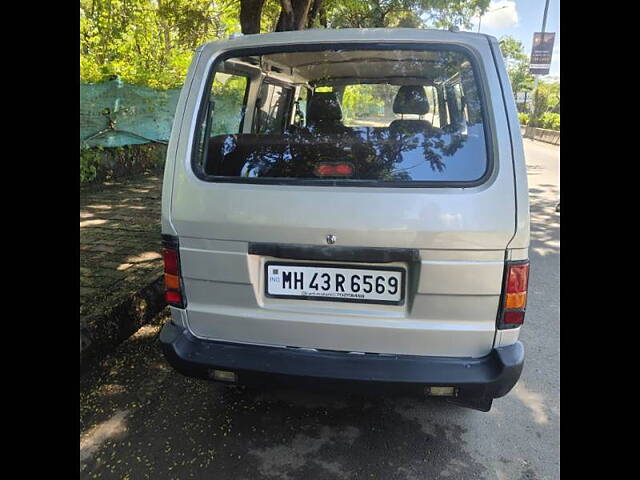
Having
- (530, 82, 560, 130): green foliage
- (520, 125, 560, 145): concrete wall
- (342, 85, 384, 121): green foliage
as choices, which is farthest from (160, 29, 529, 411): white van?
(530, 82, 560, 130): green foliage

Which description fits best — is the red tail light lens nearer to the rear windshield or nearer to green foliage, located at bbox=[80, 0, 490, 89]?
the rear windshield

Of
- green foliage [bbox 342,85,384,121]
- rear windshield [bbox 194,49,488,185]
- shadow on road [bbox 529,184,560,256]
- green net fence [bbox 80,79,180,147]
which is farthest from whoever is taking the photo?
green net fence [bbox 80,79,180,147]

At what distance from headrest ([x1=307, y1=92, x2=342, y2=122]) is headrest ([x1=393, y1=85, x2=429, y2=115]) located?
41 cm

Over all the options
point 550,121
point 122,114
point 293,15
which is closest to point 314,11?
point 293,15

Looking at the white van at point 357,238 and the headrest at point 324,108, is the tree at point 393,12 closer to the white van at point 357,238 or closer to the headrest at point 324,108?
the headrest at point 324,108

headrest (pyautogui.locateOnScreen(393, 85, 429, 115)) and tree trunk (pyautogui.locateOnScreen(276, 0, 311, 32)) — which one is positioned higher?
tree trunk (pyautogui.locateOnScreen(276, 0, 311, 32))

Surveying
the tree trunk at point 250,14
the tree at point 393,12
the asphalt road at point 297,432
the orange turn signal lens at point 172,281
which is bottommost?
the asphalt road at point 297,432

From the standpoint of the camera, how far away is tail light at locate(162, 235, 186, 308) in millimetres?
2145

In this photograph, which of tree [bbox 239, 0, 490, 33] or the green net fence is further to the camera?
tree [bbox 239, 0, 490, 33]

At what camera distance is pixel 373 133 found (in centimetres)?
223

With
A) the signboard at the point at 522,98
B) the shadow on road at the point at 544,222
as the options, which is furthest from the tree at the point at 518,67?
the shadow on road at the point at 544,222

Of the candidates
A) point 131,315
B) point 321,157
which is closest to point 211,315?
point 321,157

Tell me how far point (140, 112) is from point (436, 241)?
8.12 metres

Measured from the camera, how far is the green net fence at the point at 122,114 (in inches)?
293
